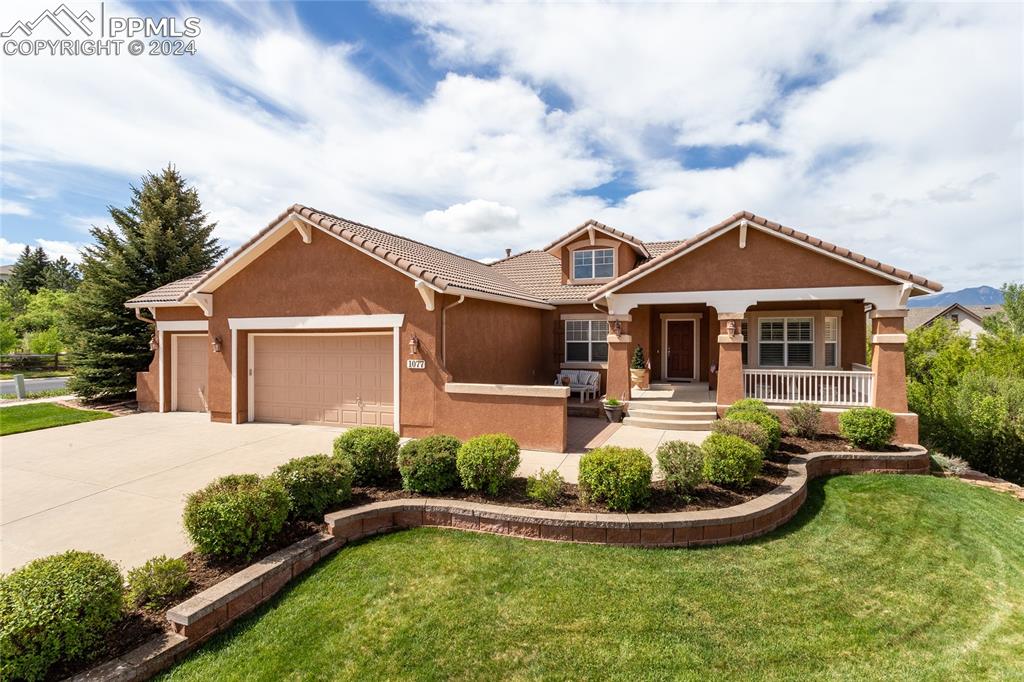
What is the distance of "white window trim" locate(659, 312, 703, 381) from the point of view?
15.9 meters

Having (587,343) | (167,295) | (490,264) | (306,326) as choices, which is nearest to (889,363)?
(587,343)

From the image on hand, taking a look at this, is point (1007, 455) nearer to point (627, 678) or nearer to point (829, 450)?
point (829, 450)

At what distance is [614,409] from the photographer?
39.8 feet

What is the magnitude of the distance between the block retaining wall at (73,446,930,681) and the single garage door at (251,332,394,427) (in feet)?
19.2

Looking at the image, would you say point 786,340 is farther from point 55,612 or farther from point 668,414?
point 55,612

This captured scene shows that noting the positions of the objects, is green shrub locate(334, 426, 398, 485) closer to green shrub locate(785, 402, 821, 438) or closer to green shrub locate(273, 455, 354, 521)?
green shrub locate(273, 455, 354, 521)

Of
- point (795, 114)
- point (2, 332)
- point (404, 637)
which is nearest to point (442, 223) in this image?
point (2, 332)

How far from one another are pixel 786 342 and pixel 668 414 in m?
5.39

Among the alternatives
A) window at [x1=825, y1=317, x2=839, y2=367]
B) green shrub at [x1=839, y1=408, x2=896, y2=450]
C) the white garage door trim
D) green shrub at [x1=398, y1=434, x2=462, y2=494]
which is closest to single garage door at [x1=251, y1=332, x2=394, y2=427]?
the white garage door trim

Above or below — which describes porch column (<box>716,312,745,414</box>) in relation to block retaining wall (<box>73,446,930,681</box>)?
above

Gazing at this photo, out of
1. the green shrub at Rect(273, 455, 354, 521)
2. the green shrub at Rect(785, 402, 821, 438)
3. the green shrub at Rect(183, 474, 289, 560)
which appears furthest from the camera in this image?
the green shrub at Rect(785, 402, 821, 438)

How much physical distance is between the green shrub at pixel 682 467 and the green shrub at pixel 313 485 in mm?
4256

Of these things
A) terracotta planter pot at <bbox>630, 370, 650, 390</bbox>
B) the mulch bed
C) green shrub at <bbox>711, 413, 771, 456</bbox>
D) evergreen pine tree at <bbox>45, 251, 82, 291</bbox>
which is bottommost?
the mulch bed

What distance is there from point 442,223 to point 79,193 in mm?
37382
